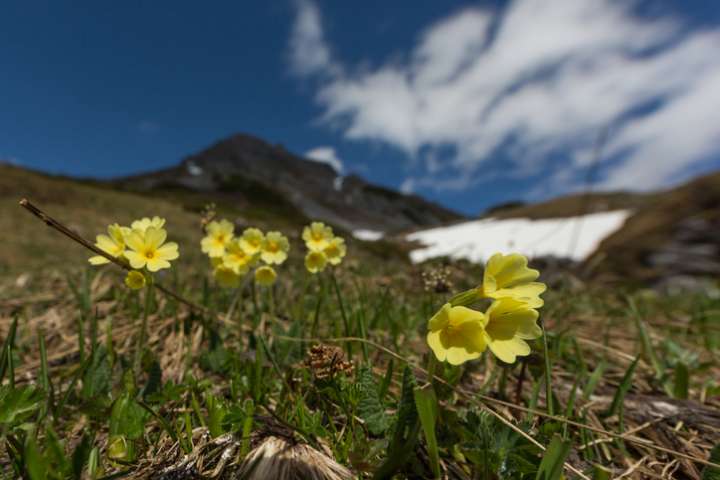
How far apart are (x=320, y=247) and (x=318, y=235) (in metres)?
0.12

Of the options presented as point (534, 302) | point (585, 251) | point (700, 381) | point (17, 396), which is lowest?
point (700, 381)

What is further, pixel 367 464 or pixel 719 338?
pixel 719 338

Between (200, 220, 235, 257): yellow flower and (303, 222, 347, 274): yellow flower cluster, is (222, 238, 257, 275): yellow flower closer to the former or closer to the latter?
(200, 220, 235, 257): yellow flower

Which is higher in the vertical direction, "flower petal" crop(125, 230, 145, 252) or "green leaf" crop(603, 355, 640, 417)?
"flower petal" crop(125, 230, 145, 252)

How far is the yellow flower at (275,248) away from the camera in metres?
2.01

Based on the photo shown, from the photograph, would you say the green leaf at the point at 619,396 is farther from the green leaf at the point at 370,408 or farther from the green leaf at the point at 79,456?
the green leaf at the point at 79,456

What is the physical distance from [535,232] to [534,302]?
98.5 feet

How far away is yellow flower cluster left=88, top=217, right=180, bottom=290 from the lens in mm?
1460

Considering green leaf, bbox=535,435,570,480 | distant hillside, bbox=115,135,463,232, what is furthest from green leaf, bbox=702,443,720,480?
distant hillside, bbox=115,135,463,232

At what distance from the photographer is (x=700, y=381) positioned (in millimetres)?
2180

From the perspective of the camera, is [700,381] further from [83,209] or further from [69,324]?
[83,209]

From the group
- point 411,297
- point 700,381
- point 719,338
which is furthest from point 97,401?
point 719,338

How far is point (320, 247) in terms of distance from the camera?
204 cm

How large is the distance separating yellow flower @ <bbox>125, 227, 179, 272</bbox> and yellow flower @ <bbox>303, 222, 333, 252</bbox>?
698 millimetres
